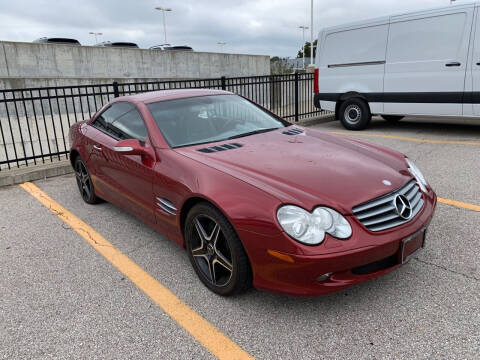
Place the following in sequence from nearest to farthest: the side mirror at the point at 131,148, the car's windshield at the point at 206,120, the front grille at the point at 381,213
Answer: the front grille at the point at 381,213 → the side mirror at the point at 131,148 → the car's windshield at the point at 206,120

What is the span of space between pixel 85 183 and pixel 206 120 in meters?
2.07

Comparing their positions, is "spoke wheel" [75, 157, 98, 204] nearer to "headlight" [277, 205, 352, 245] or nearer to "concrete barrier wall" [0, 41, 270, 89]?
"headlight" [277, 205, 352, 245]

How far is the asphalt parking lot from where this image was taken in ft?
7.15

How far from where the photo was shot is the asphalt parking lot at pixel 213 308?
2180mm

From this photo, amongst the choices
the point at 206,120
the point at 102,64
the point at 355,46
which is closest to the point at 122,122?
the point at 206,120

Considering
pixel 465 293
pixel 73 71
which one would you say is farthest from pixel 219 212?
pixel 73 71

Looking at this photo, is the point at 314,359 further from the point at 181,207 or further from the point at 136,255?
the point at 136,255

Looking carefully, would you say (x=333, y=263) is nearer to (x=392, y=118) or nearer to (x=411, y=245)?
(x=411, y=245)

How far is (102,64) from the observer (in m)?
18.0

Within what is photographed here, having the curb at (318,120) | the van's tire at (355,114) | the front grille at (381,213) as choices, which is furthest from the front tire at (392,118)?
the front grille at (381,213)

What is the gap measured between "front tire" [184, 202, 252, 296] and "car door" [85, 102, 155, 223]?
2.05 ft

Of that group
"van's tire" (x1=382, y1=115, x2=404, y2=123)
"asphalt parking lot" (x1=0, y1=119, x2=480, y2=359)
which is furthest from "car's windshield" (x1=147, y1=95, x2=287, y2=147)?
"van's tire" (x1=382, y1=115, x2=404, y2=123)

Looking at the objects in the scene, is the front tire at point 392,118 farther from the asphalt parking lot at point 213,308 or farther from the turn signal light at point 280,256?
the turn signal light at point 280,256

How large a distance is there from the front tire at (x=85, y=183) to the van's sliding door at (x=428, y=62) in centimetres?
631
